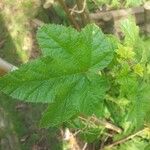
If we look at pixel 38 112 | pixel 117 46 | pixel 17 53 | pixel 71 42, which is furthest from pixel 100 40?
pixel 17 53

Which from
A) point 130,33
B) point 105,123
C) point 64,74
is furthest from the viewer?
point 105,123

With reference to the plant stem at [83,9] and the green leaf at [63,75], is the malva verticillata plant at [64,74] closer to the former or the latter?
the green leaf at [63,75]

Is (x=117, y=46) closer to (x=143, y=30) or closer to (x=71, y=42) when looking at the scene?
(x=71, y=42)

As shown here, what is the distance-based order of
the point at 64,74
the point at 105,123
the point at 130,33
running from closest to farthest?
the point at 64,74 → the point at 130,33 → the point at 105,123

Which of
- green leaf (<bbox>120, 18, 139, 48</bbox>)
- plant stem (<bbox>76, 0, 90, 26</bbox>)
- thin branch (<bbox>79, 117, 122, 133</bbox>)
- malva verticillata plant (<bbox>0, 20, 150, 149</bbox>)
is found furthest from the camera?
plant stem (<bbox>76, 0, 90, 26</bbox>)

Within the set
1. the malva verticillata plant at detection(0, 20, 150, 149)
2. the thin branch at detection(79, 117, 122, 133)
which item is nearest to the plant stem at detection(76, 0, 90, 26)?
the thin branch at detection(79, 117, 122, 133)

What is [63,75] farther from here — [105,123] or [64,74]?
[105,123]

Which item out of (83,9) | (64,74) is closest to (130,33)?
(64,74)

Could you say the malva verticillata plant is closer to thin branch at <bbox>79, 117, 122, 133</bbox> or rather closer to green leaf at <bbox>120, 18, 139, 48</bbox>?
green leaf at <bbox>120, 18, 139, 48</bbox>

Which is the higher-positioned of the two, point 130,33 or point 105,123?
point 130,33
